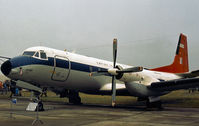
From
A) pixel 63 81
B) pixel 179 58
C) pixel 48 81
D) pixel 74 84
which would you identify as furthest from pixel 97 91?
pixel 179 58

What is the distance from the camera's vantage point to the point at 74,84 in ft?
55.7

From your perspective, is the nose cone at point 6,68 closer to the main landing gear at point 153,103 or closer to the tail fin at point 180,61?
the main landing gear at point 153,103

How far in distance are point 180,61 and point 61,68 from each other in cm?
1632

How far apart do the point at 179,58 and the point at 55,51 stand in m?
16.3

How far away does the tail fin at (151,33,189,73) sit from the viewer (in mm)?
25688

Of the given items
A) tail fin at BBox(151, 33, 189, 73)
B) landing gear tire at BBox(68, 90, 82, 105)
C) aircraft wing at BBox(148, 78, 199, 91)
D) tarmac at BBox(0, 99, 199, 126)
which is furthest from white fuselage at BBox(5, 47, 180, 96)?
tail fin at BBox(151, 33, 189, 73)

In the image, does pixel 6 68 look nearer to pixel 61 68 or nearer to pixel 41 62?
pixel 41 62

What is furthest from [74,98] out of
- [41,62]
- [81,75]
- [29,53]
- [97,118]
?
[97,118]

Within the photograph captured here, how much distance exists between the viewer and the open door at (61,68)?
50.1ft

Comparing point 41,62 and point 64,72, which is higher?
point 41,62

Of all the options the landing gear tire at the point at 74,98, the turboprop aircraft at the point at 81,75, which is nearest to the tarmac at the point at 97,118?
the turboprop aircraft at the point at 81,75

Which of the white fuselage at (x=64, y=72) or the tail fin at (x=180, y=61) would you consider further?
the tail fin at (x=180, y=61)

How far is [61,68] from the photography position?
15.6 metres

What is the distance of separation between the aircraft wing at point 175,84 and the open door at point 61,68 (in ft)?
21.0
